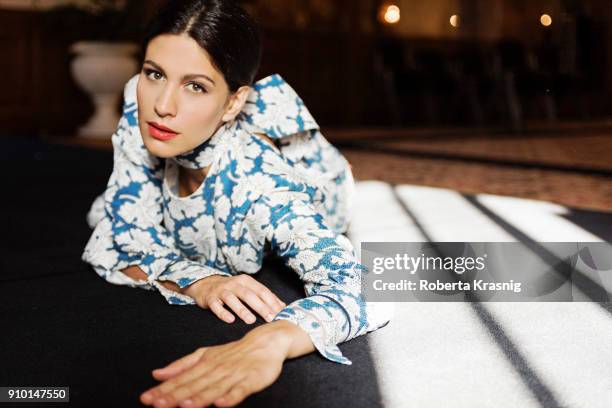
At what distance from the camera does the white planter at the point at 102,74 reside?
5.43 meters

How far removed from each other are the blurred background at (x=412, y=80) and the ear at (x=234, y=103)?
164 centimetres

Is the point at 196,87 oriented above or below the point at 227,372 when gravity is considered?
above

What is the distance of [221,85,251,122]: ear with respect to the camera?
1233mm

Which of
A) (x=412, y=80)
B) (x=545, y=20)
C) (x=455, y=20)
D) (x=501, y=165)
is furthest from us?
(x=545, y=20)

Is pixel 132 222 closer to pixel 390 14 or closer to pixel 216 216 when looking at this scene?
pixel 216 216

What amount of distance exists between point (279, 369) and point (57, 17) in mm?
5120

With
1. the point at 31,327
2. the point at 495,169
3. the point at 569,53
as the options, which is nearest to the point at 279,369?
the point at 31,327

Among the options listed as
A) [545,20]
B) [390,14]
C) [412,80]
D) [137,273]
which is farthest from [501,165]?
[545,20]

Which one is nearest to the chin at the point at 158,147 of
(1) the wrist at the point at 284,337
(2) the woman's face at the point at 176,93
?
(2) the woman's face at the point at 176,93

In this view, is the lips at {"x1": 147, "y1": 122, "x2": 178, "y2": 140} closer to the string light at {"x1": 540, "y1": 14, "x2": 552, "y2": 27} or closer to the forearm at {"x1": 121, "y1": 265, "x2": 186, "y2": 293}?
the forearm at {"x1": 121, "y1": 265, "x2": 186, "y2": 293}

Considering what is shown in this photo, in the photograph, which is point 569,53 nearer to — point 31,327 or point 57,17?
point 57,17

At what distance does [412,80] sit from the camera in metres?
7.02

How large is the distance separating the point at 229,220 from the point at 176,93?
0.93ft

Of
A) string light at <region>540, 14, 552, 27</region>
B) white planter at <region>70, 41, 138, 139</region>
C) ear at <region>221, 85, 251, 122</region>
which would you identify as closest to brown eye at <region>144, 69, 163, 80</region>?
ear at <region>221, 85, 251, 122</region>
